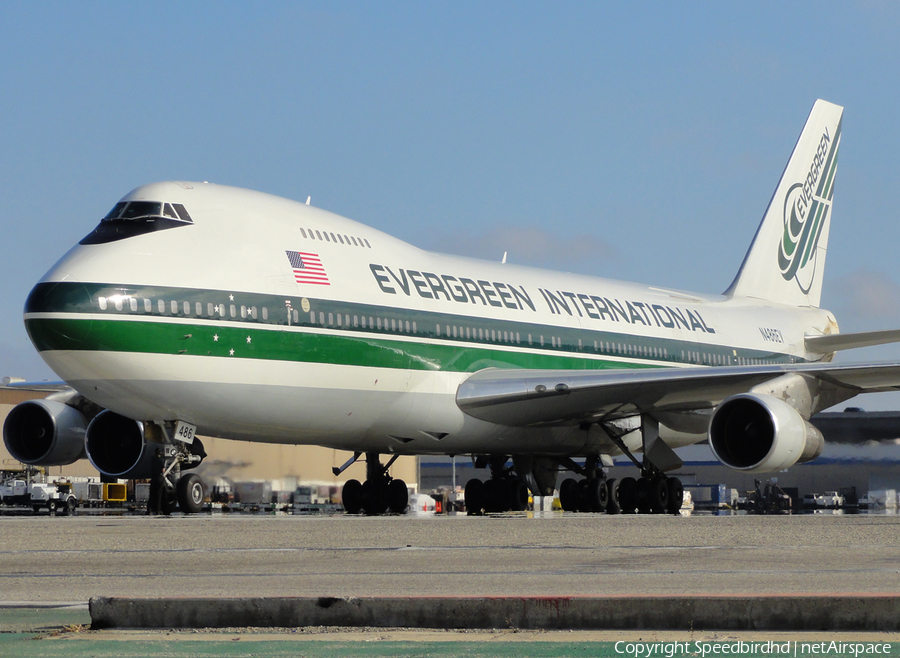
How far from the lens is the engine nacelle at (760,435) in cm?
1762

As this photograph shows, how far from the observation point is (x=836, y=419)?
99.3ft

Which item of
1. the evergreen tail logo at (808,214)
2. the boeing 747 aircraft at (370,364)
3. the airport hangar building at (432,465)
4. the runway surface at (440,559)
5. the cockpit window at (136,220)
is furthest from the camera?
the evergreen tail logo at (808,214)

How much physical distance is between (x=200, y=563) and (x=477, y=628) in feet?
13.0

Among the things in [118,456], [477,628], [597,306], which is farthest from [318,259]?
[477,628]

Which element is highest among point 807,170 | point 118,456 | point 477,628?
point 807,170

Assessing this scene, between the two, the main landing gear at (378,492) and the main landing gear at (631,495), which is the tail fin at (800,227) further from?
the main landing gear at (378,492)

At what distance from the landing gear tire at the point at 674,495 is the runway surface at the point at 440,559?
6599 millimetres

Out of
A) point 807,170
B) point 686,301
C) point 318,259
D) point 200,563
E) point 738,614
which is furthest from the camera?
point 807,170

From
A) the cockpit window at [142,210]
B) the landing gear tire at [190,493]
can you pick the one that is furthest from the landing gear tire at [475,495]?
the cockpit window at [142,210]

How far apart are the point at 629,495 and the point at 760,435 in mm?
3038

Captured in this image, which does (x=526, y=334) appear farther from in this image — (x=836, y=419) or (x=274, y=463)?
(x=836, y=419)

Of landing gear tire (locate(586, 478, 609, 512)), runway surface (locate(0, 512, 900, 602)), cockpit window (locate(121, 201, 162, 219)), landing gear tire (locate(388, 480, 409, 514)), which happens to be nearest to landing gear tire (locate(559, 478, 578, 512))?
landing gear tire (locate(586, 478, 609, 512))
